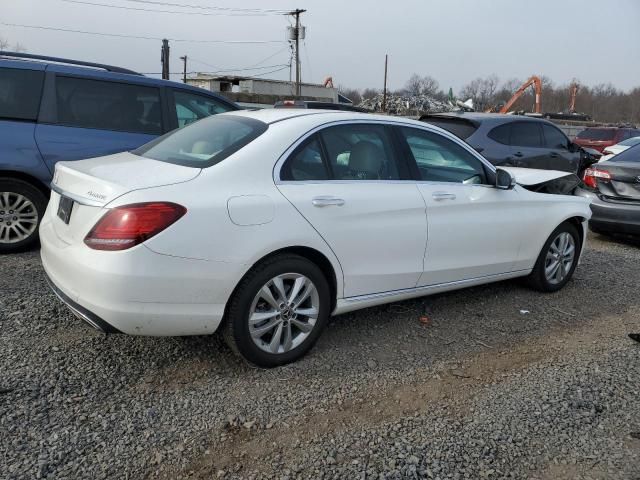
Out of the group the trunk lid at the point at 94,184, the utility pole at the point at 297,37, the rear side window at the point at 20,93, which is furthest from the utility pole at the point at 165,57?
the trunk lid at the point at 94,184

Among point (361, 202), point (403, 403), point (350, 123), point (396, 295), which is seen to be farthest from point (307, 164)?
point (403, 403)

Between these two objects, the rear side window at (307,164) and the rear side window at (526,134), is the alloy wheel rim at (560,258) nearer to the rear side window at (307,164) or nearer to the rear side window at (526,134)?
the rear side window at (307,164)

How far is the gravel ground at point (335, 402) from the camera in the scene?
259 centimetres

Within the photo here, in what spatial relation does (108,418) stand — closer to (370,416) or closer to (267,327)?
(267,327)

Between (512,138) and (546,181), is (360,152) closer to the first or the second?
(546,181)

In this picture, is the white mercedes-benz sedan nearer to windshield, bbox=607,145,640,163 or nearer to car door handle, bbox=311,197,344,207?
car door handle, bbox=311,197,344,207

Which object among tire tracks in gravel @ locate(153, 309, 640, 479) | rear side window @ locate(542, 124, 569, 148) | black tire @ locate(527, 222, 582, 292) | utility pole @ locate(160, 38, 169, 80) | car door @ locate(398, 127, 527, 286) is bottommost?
tire tracks in gravel @ locate(153, 309, 640, 479)

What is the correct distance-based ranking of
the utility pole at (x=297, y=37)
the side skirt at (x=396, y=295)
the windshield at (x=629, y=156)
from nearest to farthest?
the side skirt at (x=396, y=295)
the windshield at (x=629, y=156)
the utility pole at (x=297, y=37)

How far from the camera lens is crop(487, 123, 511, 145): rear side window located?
8.63 metres

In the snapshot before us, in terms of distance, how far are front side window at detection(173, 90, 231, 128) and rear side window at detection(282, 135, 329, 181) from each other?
3.03m

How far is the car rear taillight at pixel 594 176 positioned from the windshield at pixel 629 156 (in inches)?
12.4

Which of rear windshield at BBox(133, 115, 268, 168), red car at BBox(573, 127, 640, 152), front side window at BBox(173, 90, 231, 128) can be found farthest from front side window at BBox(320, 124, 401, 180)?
red car at BBox(573, 127, 640, 152)

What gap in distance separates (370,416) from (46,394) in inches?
68.3

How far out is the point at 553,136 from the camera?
9.95 m
